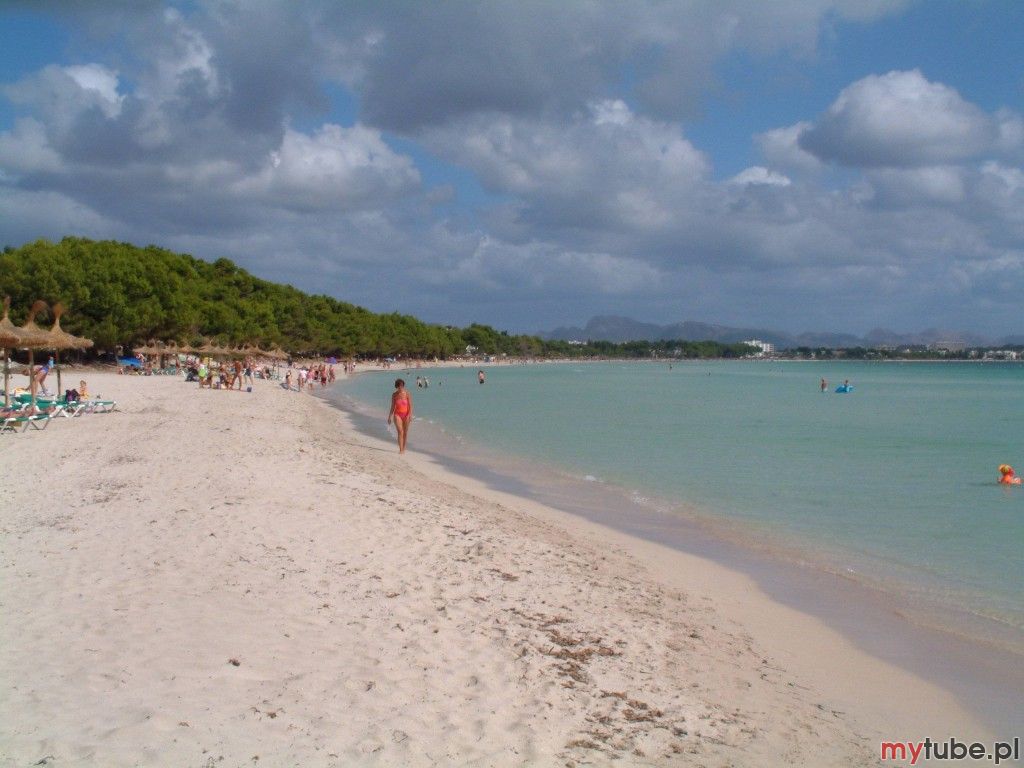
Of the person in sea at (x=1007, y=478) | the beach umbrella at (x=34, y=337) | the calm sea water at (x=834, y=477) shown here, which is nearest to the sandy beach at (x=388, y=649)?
the calm sea water at (x=834, y=477)

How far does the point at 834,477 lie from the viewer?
62.2 feet

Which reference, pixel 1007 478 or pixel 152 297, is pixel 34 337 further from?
A: pixel 152 297

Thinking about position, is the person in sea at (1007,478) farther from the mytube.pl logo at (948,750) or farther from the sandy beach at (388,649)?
the mytube.pl logo at (948,750)

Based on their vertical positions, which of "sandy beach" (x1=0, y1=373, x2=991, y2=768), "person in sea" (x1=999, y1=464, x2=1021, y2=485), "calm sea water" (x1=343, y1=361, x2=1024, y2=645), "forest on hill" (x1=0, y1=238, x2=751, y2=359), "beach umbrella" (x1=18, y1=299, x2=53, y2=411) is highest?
"forest on hill" (x1=0, y1=238, x2=751, y2=359)

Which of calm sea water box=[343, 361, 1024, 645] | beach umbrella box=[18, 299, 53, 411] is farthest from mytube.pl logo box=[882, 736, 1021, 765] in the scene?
beach umbrella box=[18, 299, 53, 411]

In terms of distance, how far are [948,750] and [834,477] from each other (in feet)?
48.3

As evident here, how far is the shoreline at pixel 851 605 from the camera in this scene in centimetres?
629

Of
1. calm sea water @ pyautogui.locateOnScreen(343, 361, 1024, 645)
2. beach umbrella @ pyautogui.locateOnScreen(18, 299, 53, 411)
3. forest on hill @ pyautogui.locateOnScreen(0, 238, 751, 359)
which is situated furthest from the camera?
forest on hill @ pyautogui.locateOnScreen(0, 238, 751, 359)

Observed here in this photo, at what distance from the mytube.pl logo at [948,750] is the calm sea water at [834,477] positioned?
309cm

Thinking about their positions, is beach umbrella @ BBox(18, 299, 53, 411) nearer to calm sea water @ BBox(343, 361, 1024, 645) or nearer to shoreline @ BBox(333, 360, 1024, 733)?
shoreline @ BBox(333, 360, 1024, 733)

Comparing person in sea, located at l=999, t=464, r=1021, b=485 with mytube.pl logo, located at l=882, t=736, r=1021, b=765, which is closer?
mytube.pl logo, located at l=882, t=736, r=1021, b=765

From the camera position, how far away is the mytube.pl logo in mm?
4945

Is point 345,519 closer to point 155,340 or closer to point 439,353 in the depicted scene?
point 155,340

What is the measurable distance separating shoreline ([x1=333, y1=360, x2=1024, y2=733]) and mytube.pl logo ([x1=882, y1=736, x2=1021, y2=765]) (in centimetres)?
32
